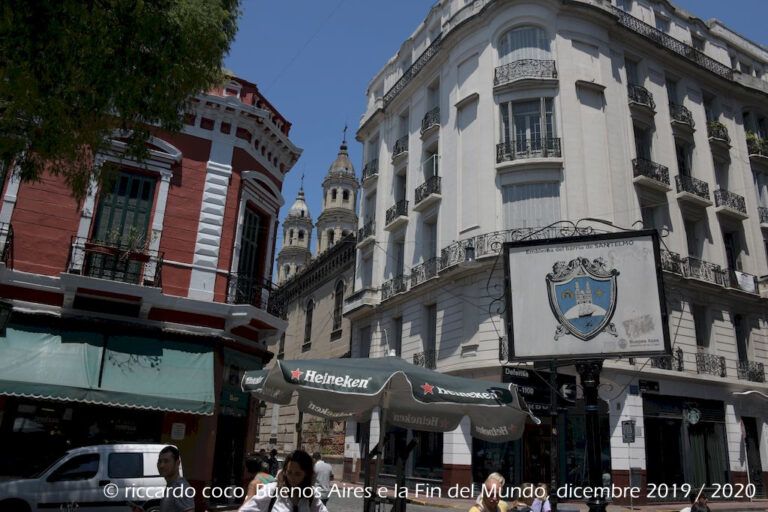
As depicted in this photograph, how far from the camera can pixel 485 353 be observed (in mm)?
21156

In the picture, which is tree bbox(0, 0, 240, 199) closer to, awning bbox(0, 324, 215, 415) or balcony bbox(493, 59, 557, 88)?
awning bbox(0, 324, 215, 415)

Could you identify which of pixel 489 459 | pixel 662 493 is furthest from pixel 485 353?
pixel 662 493

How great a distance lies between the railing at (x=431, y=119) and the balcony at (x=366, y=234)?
19.3 feet

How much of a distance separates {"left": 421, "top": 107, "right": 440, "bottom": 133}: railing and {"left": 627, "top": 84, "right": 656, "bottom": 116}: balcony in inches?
333

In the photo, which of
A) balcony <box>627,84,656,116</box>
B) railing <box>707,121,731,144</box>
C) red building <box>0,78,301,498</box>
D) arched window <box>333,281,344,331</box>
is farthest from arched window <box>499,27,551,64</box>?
arched window <box>333,281,344,331</box>

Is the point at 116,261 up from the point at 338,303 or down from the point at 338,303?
down

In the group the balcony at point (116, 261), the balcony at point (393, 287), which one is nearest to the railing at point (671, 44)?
the balcony at point (393, 287)

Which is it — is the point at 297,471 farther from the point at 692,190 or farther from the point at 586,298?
the point at 692,190

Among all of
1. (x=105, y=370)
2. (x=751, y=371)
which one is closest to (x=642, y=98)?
(x=751, y=371)

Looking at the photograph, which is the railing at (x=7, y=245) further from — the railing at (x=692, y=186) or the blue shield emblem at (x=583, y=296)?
the railing at (x=692, y=186)

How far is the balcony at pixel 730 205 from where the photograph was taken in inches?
1011

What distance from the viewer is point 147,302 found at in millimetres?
13664

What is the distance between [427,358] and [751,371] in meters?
14.0

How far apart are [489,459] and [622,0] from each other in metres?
21.3
